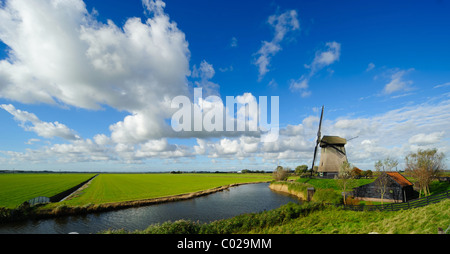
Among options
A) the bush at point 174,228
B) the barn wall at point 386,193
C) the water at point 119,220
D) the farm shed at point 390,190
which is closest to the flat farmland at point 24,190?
the water at point 119,220

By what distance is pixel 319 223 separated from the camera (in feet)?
64.8

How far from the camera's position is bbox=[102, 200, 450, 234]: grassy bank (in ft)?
47.0

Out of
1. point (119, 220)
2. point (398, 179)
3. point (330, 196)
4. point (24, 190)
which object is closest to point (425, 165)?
point (398, 179)

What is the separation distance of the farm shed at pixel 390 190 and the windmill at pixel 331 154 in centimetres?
2106

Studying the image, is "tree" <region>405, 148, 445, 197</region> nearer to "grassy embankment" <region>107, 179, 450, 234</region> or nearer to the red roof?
the red roof

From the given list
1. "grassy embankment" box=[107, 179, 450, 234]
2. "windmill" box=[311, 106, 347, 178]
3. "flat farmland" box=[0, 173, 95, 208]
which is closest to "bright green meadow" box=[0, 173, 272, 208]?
"flat farmland" box=[0, 173, 95, 208]

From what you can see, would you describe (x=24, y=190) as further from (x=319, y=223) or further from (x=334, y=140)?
(x=334, y=140)

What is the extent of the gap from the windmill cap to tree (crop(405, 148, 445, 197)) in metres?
19.5

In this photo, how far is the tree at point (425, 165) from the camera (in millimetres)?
30938

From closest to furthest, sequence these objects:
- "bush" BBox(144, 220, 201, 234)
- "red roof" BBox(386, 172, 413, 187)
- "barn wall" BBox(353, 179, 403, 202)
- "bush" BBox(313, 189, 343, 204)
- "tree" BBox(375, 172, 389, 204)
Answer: "bush" BBox(144, 220, 201, 234)
"barn wall" BBox(353, 179, 403, 202)
"red roof" BBox(386, 172, 413, 187)
"tree" BBox(375, 172, 389, 204)
"bush" BBox(313, 189, 343, 204)

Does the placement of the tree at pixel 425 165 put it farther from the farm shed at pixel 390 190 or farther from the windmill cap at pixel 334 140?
the windmill cap at pixel 334 140
